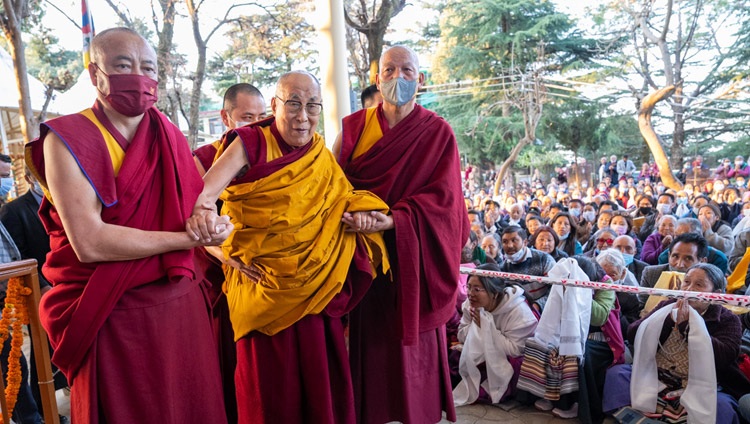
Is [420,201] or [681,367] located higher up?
[420,201]

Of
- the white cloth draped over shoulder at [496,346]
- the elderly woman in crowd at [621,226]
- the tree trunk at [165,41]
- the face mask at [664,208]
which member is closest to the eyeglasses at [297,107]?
the white cloth draped over shoulder at [496,346]

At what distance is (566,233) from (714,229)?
207cm

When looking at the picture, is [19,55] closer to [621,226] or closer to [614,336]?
[614,336]

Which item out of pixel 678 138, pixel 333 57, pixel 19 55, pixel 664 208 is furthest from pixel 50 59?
pixel 678 138

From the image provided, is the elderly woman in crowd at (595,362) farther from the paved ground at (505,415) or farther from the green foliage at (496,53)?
the green foliage at (496,53)

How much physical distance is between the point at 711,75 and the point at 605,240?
23.3 metres

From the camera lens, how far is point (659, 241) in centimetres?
537

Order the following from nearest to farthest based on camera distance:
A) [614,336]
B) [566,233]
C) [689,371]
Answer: [689,371] < [614,336] < [566,233]

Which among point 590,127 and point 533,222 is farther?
point 590,127

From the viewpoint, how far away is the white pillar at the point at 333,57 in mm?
5074

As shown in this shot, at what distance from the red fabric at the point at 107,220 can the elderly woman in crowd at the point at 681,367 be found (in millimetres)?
2613

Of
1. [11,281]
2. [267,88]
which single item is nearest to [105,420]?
[11,281]

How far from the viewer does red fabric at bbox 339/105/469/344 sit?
2143 mm

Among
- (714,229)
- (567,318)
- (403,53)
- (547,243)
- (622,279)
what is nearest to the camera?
(403,53)
